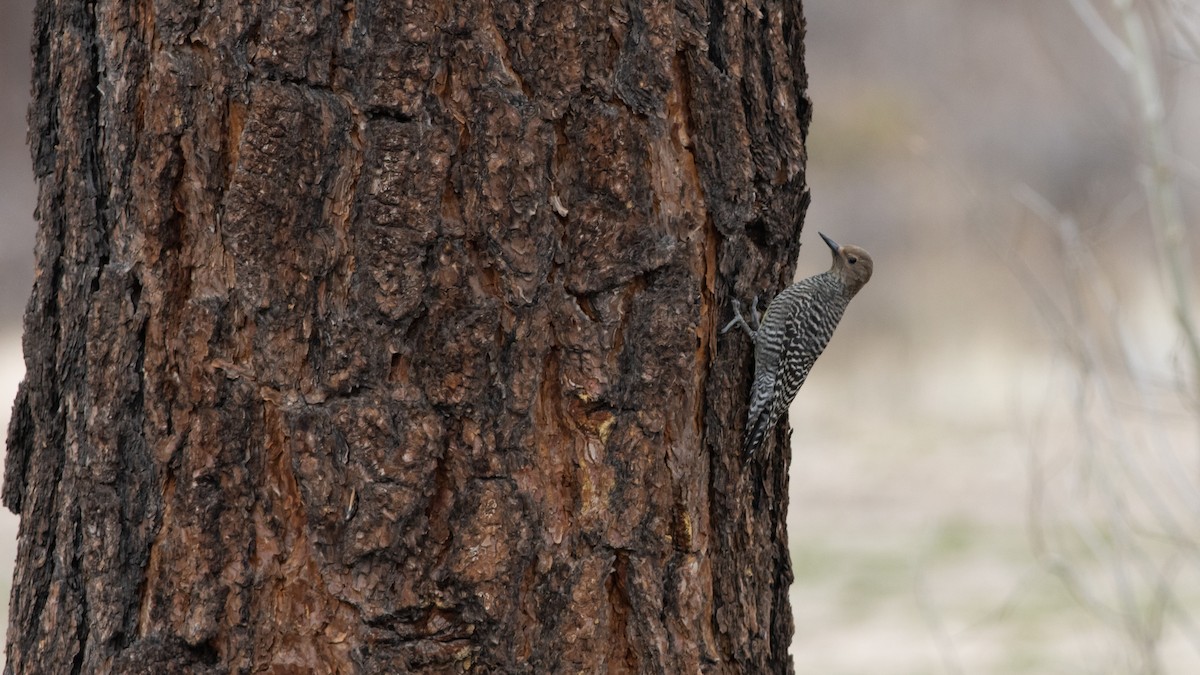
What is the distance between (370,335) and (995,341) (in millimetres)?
10861

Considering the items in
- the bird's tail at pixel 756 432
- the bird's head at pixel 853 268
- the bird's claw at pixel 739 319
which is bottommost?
the bird's tail at pixel 756 432

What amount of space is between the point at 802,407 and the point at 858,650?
5.37m

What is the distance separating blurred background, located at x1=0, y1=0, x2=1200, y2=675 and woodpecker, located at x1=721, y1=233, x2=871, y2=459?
504 millimetres

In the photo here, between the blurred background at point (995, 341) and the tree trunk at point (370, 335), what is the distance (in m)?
1.53

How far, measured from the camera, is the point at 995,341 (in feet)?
38.6

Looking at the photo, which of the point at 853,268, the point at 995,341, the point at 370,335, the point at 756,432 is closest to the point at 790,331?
the point at 756,432

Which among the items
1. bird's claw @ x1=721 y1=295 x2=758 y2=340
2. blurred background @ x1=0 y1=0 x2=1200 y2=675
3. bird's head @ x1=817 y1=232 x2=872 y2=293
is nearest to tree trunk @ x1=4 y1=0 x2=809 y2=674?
bird's claw @ x1=721 y1=295 x2=758 y2=340

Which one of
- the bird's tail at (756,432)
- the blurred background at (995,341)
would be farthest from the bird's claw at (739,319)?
the blurred background at (995,341)

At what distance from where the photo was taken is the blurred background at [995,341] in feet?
10.8

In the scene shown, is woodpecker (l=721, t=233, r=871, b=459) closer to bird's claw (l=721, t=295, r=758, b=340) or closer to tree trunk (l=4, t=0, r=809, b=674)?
bird's claw (l=721, t=295, r=758, b=340)

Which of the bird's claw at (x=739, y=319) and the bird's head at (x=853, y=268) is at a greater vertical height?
the bird's head at (x=853, y=268)

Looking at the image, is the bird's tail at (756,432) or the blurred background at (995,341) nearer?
the bird's tail at (756,432)

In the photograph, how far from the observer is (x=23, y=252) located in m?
12.8

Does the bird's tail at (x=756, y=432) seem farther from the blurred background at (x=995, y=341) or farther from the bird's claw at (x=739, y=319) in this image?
the blurred background at (x=995, y=341)
